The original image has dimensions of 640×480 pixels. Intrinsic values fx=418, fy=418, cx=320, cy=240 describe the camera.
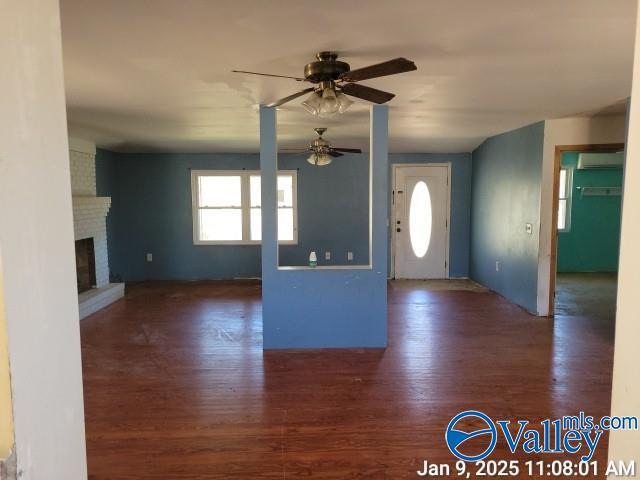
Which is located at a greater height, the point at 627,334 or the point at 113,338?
the point at 627,334

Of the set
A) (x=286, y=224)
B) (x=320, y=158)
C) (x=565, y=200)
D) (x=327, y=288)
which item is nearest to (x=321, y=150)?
(x=320, y=158)

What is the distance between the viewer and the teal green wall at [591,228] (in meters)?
7.27

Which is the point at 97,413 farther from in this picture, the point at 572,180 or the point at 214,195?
the point at 572,180

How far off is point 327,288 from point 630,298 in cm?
306

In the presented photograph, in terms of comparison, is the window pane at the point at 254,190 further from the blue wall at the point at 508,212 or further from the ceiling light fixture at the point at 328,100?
the ceiling light fixture at the point at 328,100

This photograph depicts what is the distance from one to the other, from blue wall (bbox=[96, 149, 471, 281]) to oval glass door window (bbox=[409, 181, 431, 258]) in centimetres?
41

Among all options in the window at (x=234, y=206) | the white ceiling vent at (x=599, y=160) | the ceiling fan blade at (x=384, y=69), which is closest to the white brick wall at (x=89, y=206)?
the window at (x=234, y=206)

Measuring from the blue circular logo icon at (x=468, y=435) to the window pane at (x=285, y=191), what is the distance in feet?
16.0

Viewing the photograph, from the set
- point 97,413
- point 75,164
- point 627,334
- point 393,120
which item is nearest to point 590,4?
point 627,334

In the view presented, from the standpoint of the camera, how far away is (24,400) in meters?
0.66

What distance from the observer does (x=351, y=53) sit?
242 centimetres

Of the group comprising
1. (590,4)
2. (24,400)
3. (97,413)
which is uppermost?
(590,4)

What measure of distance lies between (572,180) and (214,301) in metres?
6.34

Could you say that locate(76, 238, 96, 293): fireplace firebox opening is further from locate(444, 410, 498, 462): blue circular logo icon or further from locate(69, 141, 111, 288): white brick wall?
locate(444, 410, 498, 462): blue circular logo icon
